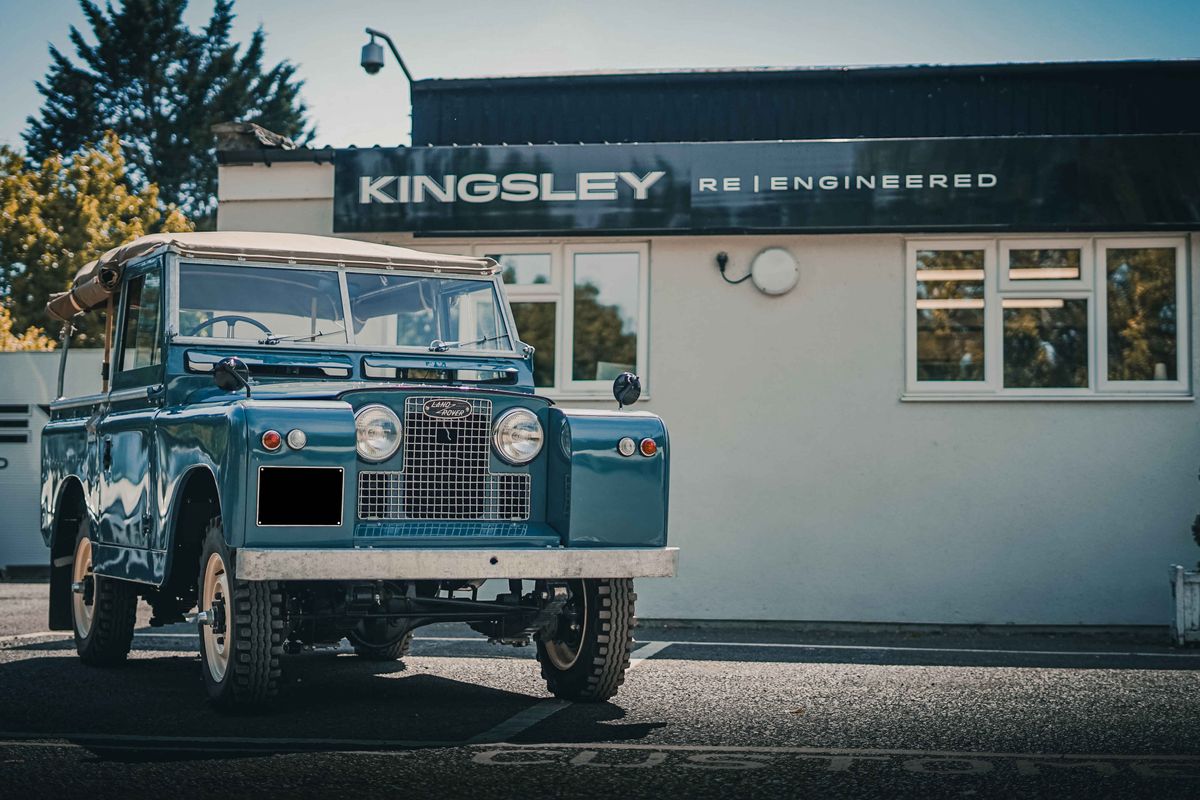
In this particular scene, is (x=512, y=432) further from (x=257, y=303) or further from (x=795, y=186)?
(x=795, y=186)

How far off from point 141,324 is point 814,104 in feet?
26.5

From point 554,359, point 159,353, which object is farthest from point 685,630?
point 159,353

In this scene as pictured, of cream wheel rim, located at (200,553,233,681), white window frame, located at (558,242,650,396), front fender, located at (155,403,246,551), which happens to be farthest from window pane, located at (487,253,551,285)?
cream wheel rim, located at (200,553,233,681)

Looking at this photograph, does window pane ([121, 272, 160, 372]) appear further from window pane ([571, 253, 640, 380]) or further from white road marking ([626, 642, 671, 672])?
window pane ([571, 253, 640, 380])

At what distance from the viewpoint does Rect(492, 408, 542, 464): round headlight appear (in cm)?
793

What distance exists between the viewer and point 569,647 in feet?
27.5

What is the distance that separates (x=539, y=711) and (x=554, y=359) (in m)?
6.92

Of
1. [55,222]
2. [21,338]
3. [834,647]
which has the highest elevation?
[55,222]

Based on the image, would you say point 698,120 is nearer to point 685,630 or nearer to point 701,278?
point 701,278

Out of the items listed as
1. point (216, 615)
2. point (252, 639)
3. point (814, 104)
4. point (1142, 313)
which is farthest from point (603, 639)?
point (814, 104)

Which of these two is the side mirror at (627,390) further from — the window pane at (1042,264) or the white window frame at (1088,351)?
the window pane at (1042,264)

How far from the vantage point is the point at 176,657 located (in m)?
10.5

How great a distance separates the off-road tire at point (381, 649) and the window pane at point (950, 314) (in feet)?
18.8

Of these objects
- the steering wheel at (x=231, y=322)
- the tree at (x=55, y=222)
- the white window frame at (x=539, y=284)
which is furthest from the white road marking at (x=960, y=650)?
the tree at (x=55, y=222)
